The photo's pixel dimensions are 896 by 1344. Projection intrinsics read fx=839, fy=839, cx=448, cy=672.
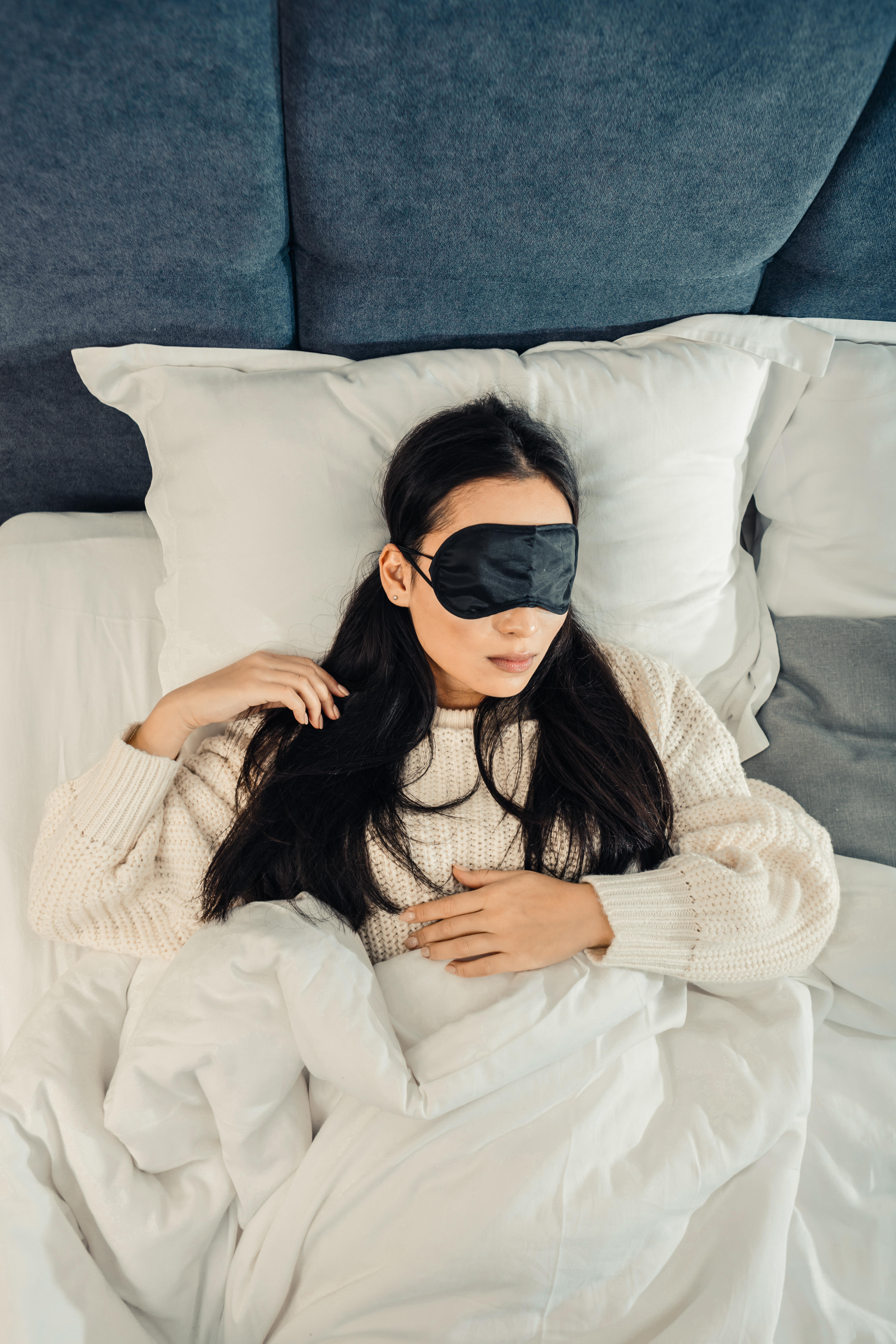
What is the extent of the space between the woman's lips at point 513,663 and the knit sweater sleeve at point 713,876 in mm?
248

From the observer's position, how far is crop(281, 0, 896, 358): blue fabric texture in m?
1.03

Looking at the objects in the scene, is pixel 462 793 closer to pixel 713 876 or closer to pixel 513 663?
pixel 513 663

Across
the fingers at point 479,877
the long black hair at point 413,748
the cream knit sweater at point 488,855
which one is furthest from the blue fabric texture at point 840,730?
the fingers at point 479,877

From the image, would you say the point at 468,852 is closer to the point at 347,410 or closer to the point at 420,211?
the point at 347,410

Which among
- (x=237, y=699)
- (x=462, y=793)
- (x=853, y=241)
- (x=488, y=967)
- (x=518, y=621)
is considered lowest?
(x=488, y=967)

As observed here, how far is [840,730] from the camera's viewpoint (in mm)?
1446

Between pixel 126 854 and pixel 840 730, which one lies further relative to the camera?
pixel 840 730

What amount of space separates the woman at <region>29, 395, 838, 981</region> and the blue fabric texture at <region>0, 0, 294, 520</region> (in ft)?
1.22

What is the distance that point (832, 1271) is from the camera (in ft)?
Answer: 3.30

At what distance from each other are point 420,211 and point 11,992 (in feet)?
4.15

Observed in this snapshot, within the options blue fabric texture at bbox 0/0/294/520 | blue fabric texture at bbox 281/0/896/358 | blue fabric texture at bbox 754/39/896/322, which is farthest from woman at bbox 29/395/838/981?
blue fabric texture at bbox 754/39/896/322

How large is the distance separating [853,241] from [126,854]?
147cm

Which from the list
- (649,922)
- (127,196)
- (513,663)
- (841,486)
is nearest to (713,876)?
(649,922)

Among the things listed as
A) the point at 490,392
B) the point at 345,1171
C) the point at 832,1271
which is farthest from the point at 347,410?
the point at 832,1271
